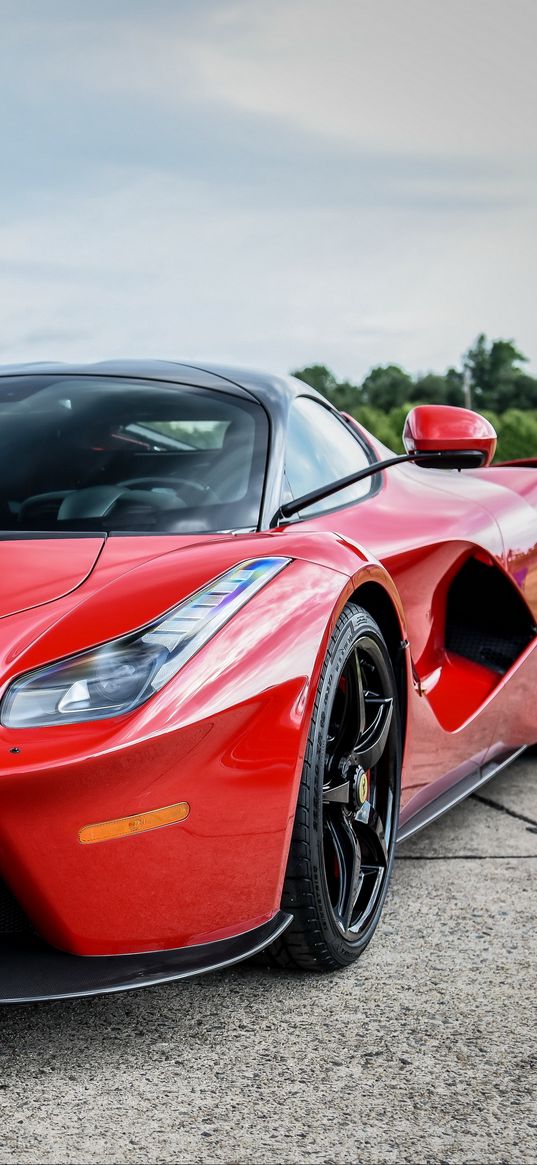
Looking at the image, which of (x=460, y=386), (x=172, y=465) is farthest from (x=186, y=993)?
(x=460, y=386)

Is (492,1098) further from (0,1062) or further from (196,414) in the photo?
(196,414)

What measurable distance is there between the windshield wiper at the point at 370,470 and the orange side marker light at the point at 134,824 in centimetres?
91

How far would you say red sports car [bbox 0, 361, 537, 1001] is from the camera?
74.0 inches

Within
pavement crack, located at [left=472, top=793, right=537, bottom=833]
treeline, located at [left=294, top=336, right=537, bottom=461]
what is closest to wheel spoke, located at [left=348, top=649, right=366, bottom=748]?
pavement crack, located at [left=472, top=793, right=537, bottom=833]

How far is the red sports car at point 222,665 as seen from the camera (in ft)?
6.17

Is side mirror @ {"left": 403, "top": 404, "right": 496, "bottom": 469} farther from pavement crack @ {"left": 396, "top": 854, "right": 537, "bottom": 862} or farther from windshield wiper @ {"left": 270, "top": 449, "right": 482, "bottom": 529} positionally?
pavement crack @ {"left": 396, "top": 854, "right": 537, "bottom": 862}

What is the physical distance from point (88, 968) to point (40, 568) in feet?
2.30

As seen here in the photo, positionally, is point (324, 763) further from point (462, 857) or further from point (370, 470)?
point (462, 857)

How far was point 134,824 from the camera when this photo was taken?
1.87 meters

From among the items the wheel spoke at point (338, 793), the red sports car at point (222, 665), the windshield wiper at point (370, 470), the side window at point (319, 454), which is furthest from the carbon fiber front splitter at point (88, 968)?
the side window at point (319, 454)

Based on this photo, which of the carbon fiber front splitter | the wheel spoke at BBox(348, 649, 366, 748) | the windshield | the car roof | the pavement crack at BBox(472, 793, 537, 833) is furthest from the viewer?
the pavement crack at BBox(472, 793, 537, 833)

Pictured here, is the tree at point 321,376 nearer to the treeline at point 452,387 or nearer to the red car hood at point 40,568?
the treeline at point 452,387

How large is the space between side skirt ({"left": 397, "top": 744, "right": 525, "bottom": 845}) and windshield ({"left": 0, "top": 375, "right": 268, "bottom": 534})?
78 cm

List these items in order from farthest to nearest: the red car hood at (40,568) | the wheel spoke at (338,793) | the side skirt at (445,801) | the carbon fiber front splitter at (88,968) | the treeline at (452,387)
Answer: the treeline at (452,387) → the side skirt at (445,801) → the wheel spoke at (338,793) → the red car hood at (40,568) → the carbon fiber front splitter at (88,968)
